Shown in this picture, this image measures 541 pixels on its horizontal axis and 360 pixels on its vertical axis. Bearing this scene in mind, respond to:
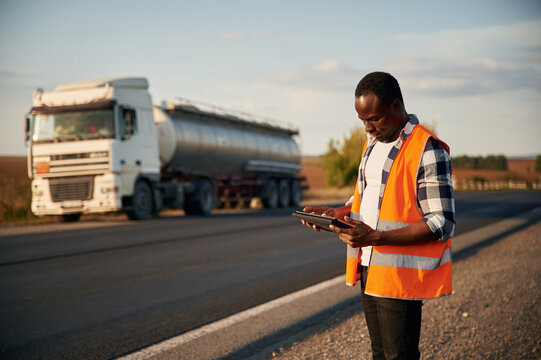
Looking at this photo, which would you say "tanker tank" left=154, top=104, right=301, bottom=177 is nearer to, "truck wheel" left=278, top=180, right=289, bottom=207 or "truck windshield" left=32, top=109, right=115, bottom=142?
"truck wheel" left=278, top=180, right=289, bottom=207

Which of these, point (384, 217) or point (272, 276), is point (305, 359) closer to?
point (384, 217)

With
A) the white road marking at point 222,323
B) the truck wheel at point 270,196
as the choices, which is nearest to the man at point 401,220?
the white road marking at point 222,323

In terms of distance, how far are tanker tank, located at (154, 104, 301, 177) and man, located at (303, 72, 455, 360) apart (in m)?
16.8

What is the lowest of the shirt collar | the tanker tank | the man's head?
the shirt collar

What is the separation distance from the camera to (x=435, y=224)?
2.25 meters

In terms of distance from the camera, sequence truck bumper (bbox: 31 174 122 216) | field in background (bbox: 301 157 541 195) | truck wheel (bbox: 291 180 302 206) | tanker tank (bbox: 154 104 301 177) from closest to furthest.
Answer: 1. truck bumper (bbox: 31 174 122 216)
2. tanker tank (bbox: 154 104 301 177)
3. truck wheel (bbox: 291 180 302 206)
4. field in background (bbox: 301 157 541 195)

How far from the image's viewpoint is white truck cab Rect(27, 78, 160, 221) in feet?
51.2

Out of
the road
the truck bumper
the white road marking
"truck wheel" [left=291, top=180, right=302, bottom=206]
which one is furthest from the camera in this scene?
"truck wheel" [left=291, top=180, right=302, bottom=206]

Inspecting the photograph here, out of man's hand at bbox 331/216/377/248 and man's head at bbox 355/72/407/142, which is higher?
man's head at bbox 355/72/407/142

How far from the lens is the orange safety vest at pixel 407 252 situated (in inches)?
91.6

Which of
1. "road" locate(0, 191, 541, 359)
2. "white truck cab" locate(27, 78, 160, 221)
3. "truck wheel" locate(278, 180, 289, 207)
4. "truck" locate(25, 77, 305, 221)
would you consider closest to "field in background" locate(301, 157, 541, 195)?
"truck wheel" locate(278, 180, 289, 207)

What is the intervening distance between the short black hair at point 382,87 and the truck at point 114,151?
13847 mm

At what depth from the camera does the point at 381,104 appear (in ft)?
7.82

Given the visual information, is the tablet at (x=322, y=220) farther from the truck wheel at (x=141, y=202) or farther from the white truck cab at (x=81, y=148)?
the truck wheel at (x=141, y=202)
